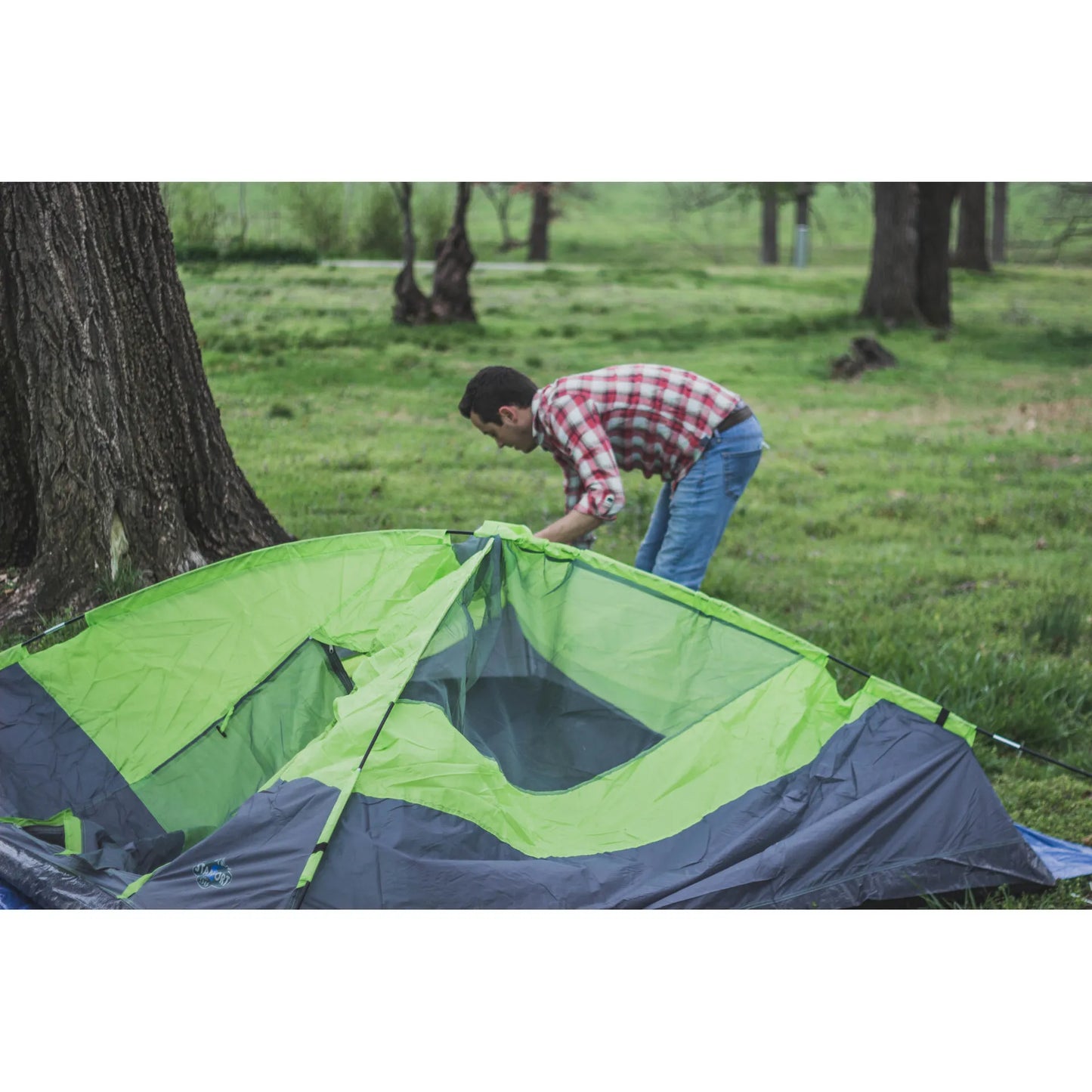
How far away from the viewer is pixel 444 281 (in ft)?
19.0

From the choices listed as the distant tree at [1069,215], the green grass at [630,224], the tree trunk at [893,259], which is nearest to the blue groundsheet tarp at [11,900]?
the green grass at [630,224]

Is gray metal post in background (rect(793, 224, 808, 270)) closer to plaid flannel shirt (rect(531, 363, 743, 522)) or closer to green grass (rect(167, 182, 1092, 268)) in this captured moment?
green grass (rect(167, 182, 1092, 268))

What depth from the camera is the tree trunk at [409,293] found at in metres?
5.65

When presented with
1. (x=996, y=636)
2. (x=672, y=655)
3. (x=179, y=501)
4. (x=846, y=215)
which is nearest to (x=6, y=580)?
(x=179, y=501)

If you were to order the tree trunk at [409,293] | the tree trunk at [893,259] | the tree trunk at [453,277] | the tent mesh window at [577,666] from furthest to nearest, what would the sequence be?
the tree trunk at [893,259], the tree trunk at [453,277], the tree trunk at [409,293], the tent mesh window at [577,666]

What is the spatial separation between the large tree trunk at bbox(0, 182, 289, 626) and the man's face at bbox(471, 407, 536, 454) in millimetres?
1297

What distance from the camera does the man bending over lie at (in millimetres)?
3006

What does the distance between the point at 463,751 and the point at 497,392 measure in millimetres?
1066

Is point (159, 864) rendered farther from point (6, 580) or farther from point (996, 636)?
point (996, 636)

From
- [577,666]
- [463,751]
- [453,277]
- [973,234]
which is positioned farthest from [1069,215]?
[463,751]

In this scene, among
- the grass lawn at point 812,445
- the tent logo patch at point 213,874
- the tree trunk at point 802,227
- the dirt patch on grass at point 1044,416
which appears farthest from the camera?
the tree trunk at point 802,227

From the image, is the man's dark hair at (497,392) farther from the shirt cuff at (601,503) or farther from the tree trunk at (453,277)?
the tree trunk at (453,277)

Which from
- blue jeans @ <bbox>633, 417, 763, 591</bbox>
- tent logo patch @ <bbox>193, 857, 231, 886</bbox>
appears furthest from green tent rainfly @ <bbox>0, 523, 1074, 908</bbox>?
blue jeans @ <bbox>633, 417, 763, 591</bbox>

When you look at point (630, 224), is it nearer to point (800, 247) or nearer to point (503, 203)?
point (503, 203)
